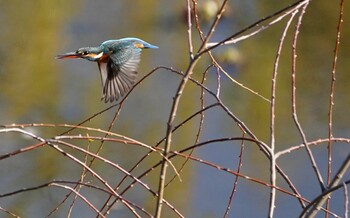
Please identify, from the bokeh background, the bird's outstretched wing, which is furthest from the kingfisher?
the bokeh background

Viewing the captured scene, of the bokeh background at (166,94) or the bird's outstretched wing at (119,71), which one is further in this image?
the bokeh background at (166,94)

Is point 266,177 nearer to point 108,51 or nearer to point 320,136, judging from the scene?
point 320,136

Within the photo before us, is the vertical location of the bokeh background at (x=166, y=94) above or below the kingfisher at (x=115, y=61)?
above

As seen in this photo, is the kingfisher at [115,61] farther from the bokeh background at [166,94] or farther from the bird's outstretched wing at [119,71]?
the bokeh background at [166,94]

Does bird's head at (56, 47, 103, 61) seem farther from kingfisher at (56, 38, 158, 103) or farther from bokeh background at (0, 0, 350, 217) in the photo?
bokeh background at (0, 0, 350, 217)

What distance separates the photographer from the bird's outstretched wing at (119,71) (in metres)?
1.51

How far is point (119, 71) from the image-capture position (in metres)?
1.54

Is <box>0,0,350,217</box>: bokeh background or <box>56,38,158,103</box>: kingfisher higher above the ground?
<box>0,0,350,217</box>: bokeh background

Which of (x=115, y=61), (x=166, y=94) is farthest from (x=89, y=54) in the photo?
(x=166, y=94)

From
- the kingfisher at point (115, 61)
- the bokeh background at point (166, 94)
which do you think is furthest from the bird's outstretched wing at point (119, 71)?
the bokeh background at point (166, 94)

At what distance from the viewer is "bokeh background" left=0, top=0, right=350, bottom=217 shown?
305 centimetres

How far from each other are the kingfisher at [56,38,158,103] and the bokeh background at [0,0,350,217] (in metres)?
1.34

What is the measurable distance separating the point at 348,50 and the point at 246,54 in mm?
522

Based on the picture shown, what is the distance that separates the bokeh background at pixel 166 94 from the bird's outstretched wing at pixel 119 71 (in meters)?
1.34
